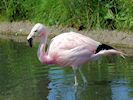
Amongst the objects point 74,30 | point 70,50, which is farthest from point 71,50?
point 74,30

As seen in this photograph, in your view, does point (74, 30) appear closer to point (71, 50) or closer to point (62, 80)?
point (62, 80)

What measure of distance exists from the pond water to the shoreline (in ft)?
3.69

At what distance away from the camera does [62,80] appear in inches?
311

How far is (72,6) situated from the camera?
454 inches

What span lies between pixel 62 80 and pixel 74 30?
380cm

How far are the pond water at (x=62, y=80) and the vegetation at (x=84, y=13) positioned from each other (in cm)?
169

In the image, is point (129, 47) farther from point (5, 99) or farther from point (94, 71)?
point (5, 99)

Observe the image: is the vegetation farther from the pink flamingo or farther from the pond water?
the pink flamingo

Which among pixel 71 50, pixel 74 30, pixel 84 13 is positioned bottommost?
pixel 71 50

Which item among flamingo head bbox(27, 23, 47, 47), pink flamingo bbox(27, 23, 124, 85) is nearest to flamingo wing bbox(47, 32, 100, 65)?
pink flamingo bbox(27, 23, 124, 85)

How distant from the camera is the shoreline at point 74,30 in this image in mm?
10391

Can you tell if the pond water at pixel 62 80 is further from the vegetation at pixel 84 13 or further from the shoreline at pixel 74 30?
the vegetation at pixel 84 13

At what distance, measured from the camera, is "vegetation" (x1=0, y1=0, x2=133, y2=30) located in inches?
424

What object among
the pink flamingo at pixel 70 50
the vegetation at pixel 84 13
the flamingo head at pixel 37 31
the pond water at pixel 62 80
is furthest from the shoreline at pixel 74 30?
the flamingo head at pixel 37 31
